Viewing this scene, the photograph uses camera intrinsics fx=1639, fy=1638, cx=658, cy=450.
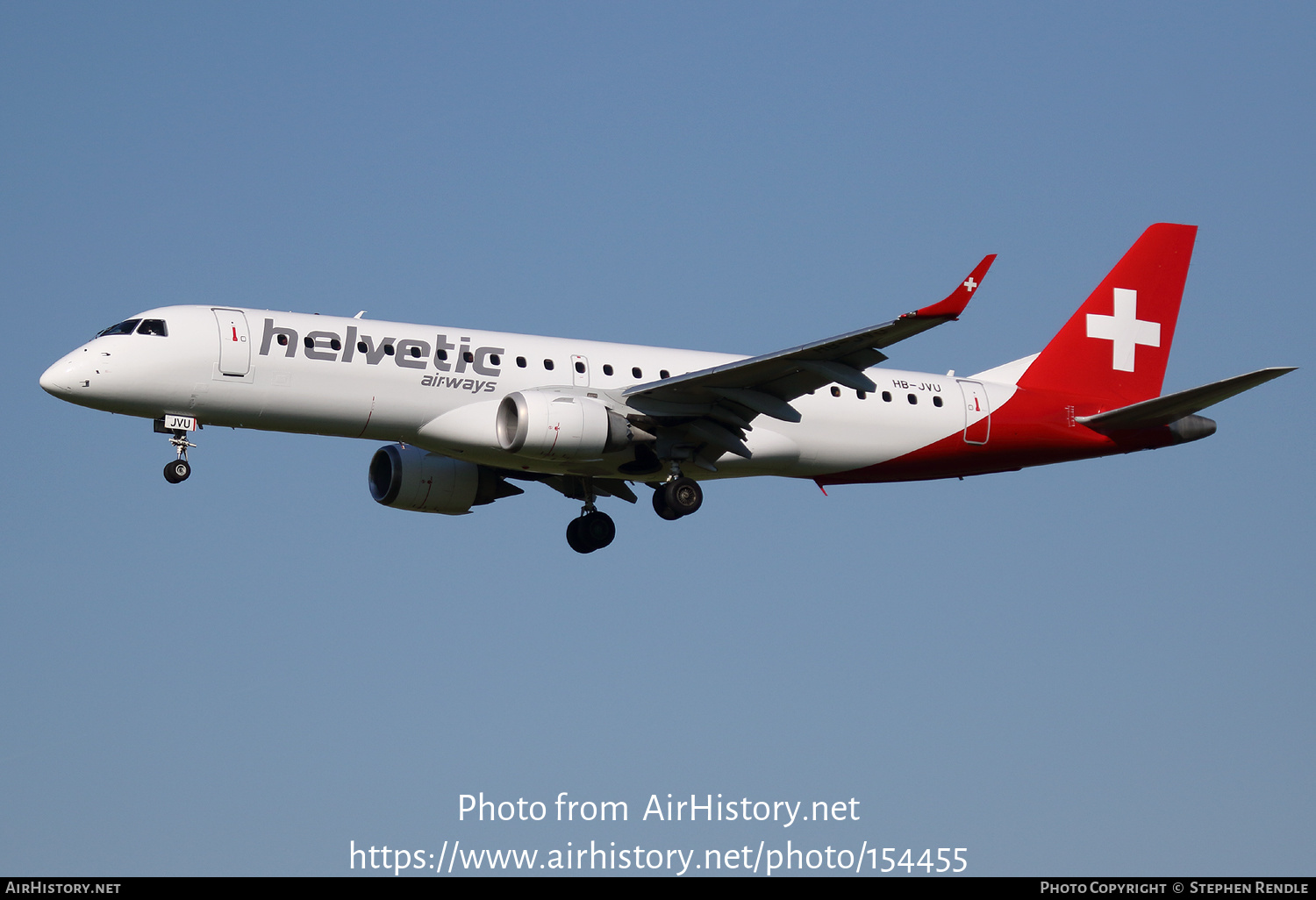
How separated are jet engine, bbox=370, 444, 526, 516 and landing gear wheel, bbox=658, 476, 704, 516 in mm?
4597

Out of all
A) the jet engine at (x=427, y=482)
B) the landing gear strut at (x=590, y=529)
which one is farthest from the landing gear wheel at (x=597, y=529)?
the jet engine at (x=427, y=482)

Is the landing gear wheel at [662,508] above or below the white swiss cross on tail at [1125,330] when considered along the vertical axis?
below

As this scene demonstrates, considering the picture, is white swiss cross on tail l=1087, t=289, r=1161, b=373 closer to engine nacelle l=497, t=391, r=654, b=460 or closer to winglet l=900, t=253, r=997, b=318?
winglet l=900, t=253, r=997, b=318

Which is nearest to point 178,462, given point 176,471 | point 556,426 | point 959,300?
point 176,471

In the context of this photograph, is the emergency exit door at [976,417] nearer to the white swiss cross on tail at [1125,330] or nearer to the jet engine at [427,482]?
the white swiss cross on tail at [1125,330]

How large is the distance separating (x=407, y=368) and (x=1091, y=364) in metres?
16.1

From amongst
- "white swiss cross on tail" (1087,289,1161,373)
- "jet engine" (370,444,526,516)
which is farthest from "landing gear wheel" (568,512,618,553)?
"white swiss cross on tail" (1087,289,1161,373)

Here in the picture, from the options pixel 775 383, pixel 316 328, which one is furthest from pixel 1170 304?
pixel 316 328

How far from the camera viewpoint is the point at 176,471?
31297 millimetres

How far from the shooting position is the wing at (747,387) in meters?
30.4

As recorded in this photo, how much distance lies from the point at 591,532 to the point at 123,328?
1087cm

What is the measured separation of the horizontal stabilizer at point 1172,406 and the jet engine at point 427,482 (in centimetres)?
1356
